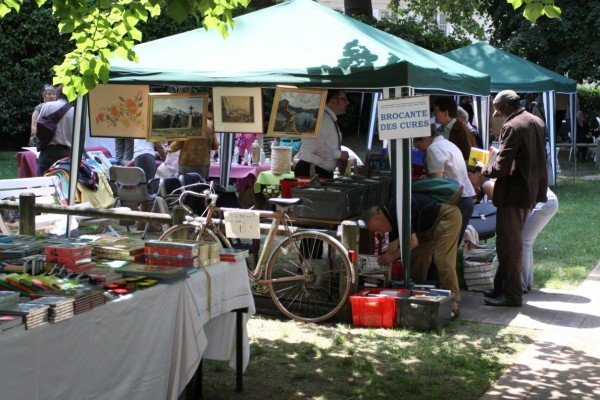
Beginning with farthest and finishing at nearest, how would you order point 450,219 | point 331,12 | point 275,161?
→ point 275,161, point 331,12, point 450,219

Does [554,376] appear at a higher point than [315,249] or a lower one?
lower

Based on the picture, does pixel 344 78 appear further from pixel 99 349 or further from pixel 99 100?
pixel 99 349

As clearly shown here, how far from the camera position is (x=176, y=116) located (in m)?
8.90

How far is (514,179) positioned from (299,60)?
2.30 meters

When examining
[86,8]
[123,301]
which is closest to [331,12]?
[86,8]

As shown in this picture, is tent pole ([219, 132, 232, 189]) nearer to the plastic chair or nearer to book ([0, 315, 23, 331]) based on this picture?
the plastic chair

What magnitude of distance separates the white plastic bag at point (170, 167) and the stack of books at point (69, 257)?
6.82m

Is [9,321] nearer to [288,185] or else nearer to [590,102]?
[288,185]

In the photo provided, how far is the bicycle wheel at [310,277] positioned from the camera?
7805 mm

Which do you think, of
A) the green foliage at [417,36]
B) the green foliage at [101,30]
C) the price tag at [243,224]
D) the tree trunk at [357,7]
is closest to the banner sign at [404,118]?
the price tag at [243,224]

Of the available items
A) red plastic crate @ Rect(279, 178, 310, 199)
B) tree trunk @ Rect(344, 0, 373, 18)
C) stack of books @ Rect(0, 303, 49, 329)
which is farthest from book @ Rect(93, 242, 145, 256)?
tree trunk @ Rect(344, 0, 373, 18)

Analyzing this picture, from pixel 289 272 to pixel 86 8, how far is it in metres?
2.92

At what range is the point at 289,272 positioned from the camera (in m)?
8.15

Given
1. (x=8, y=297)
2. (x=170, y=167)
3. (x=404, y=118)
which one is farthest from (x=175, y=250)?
(x=170, y=167)
